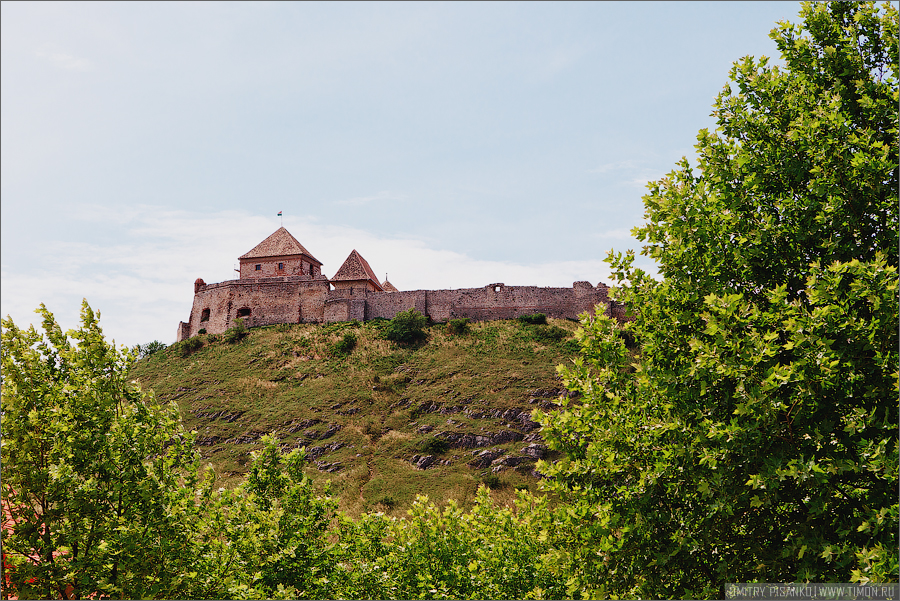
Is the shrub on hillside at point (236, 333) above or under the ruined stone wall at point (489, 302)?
under

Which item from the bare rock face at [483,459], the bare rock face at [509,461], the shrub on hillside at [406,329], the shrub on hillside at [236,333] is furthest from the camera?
the shrub on hillside at [236,333]

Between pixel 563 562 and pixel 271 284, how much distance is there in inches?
2398

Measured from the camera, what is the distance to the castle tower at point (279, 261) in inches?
2776

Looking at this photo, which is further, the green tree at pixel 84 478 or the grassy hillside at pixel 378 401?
the grassy hillside at pixel 378 401

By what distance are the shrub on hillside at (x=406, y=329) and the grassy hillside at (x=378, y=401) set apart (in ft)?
3.68

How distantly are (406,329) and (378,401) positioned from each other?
11551mm

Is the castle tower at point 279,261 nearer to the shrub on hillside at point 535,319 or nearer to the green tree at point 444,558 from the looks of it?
the shrub on hillside at point 535,319

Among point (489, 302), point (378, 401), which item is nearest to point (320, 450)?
point (378, 401)

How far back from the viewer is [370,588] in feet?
42.4

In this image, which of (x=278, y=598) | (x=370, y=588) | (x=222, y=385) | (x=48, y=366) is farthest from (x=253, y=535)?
(x=222, y=385)

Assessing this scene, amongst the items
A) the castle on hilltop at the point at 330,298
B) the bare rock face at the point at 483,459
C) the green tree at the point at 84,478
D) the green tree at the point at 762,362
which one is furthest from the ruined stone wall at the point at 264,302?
the green tree at the point at 762,362

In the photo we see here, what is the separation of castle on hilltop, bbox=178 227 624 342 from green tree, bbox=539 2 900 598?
50889 millimetres

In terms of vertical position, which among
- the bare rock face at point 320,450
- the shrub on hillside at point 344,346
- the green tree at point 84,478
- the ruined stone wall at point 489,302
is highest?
the ruined stone wall at point 489,302

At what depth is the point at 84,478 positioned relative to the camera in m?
10.7
